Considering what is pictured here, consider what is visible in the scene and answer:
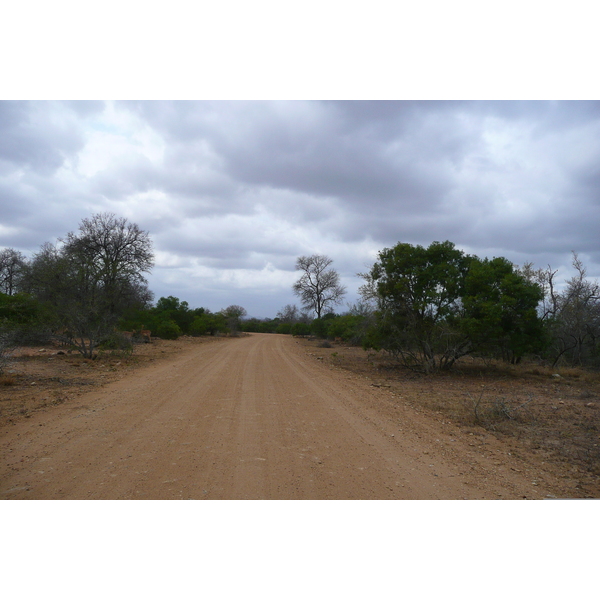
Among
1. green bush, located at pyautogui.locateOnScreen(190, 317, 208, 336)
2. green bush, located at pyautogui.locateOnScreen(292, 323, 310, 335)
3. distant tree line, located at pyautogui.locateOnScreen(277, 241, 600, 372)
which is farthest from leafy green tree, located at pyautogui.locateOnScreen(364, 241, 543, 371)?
green bush, located at pyautogui.locateOnScreen(292, 323, 310, 335)

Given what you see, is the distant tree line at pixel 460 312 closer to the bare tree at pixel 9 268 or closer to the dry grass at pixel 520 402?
the dry grass at pixel 520 402

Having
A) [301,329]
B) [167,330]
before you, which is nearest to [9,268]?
[167,330]

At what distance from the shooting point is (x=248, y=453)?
525cm

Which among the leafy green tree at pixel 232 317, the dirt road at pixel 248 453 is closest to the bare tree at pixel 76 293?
the dirt road at pixel 248 453

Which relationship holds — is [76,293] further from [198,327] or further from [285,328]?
[285,328]

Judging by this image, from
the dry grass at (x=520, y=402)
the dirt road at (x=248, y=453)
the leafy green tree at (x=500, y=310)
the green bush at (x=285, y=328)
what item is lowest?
the dry grass at (x=520, y=402)

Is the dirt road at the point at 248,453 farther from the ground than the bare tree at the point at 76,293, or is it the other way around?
the bare tree at the point at 76,293

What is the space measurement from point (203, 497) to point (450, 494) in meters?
2.69

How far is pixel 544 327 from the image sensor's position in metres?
14.0

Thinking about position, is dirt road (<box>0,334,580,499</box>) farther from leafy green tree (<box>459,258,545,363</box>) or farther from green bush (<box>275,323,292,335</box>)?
green bush (<box>275,323,292,335</box>)

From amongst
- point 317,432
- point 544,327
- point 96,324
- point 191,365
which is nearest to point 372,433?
point 317,432

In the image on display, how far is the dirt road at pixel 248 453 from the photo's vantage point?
4.19 m

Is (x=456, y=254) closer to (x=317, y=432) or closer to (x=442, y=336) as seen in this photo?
(x=442, y=336)

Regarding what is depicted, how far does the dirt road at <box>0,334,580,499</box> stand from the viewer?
13.8 feet
